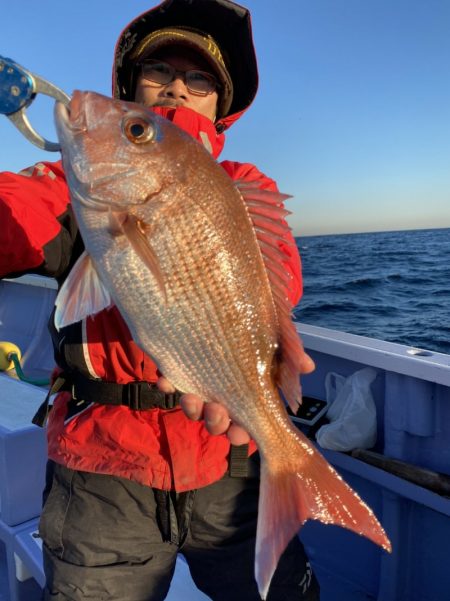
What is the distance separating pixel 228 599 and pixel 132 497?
691mm

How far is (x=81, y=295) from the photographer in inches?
65.9

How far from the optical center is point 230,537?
218 cm

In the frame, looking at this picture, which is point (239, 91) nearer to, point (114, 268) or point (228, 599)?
point (114, 268)

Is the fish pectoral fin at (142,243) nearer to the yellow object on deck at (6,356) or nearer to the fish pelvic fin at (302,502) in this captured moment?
the fish pelvic fin at (302,502)

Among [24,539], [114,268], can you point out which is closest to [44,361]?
[24,539]

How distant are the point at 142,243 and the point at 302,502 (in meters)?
Result: 1.14

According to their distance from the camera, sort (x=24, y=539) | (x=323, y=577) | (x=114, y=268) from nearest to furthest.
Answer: (x=114, y=268), (x=24, y=539), (x=323, y=577)

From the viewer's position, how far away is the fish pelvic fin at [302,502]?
70.7 inches

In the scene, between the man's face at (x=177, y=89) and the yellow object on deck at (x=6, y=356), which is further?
the yellow object on deck at (x=6, y=356)

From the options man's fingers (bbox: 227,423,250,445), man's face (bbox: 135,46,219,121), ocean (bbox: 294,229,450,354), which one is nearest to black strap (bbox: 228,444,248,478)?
man's fingers (bbox: 227,423,250,445)

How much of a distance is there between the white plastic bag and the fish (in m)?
1.42

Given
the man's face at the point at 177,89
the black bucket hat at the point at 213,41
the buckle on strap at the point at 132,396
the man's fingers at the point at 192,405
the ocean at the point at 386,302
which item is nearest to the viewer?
the man's fingers at the point at 192,405

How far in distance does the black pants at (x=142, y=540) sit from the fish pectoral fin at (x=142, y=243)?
973 millimetres

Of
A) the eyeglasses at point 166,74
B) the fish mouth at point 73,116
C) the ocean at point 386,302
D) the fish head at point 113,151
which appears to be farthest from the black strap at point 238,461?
the ocean at point 386,302
